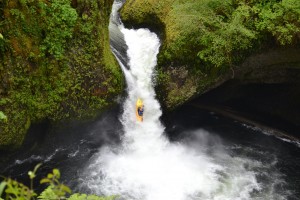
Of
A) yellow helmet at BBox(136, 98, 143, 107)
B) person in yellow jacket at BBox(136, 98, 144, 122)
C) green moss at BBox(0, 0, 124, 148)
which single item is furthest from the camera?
yellow helmet at BBox(136, 98, 143, 107)

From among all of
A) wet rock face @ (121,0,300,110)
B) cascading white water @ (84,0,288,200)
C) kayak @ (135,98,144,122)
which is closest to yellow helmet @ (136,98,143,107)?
kayak @ (135,98,144,122)

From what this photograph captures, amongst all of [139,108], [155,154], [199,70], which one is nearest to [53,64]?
[139,108]

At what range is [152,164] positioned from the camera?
421 inches

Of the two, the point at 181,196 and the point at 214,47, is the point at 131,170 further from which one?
the point at 214,47

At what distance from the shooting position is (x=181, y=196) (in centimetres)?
960

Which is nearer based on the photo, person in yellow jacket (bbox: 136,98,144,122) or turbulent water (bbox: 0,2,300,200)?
turbulent water (bbox: 0,2,300,200)

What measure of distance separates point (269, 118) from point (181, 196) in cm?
598

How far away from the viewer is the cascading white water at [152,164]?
9734 mm

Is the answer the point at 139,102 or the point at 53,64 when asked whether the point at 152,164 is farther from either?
the point at 53,64

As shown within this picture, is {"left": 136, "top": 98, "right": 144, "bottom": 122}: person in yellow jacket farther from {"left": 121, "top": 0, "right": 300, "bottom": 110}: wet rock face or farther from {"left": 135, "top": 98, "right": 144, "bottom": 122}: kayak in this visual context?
{"left": 121, "top": 0, "right": 300, "bottom": 110}: wet rock face

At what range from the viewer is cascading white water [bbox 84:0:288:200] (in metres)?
9.73

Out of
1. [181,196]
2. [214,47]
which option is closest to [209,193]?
[181,196]

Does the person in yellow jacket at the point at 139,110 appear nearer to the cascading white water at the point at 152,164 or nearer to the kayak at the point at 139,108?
the kayak at the point at 139,108

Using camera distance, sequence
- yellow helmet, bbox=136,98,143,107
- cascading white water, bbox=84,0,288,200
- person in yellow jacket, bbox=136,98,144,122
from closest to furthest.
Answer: cascading white water, bbox=84,0,288,200 < person in yellow jacket, bbox=136,98,144,122 < yellow helmet, bbox=136,98,143,107
